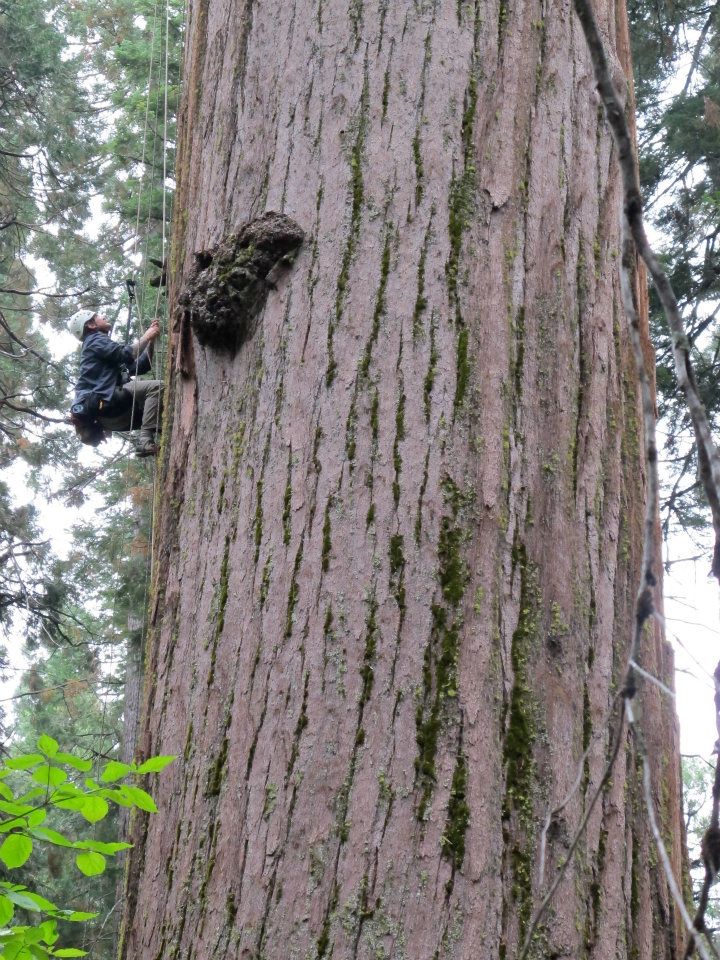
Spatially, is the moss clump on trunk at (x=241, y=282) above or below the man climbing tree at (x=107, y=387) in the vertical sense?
below

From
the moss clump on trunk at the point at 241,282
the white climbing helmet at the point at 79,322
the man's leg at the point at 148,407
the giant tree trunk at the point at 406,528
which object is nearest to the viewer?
the giant tree trunk at the point at 406,528

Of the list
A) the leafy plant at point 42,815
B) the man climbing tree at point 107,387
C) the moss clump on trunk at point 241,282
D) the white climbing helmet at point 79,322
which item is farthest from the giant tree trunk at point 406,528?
the white climbing helmet at point 79,322

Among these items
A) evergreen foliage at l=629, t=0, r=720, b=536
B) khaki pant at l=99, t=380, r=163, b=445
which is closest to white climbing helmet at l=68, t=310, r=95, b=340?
khaki pant at l=99, t=380, r=163, b=445

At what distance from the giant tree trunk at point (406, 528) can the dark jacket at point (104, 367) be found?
5.15 meters

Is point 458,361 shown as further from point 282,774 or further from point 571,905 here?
point 571,905

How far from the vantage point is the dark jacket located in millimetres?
6707

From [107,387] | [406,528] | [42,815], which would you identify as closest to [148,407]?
[107,387]

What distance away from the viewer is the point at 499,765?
4.00 feet

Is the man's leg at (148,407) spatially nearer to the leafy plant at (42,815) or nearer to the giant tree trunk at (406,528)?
the leafy plant at (42,815)

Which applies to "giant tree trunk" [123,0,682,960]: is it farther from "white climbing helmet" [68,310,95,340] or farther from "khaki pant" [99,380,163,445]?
"white climbing helmet" [68,310,95,340]

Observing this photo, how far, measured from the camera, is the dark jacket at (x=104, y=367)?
6.71 m

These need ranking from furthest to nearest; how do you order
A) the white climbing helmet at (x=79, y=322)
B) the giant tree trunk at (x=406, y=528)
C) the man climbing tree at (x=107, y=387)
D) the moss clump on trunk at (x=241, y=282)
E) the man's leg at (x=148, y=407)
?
1. the white climbing helmet at (x=79, y=322)
2. the man climbing tree at (x=107, y=387)
3. the man's leg at (x=148, y=407)
4. the moss clump on trunk at (x=241, y=282)
5. the giant tree trunk at (x=406, y=528)

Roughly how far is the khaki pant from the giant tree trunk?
3.78 metres

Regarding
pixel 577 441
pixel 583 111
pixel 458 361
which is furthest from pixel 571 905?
pixel 583 111
